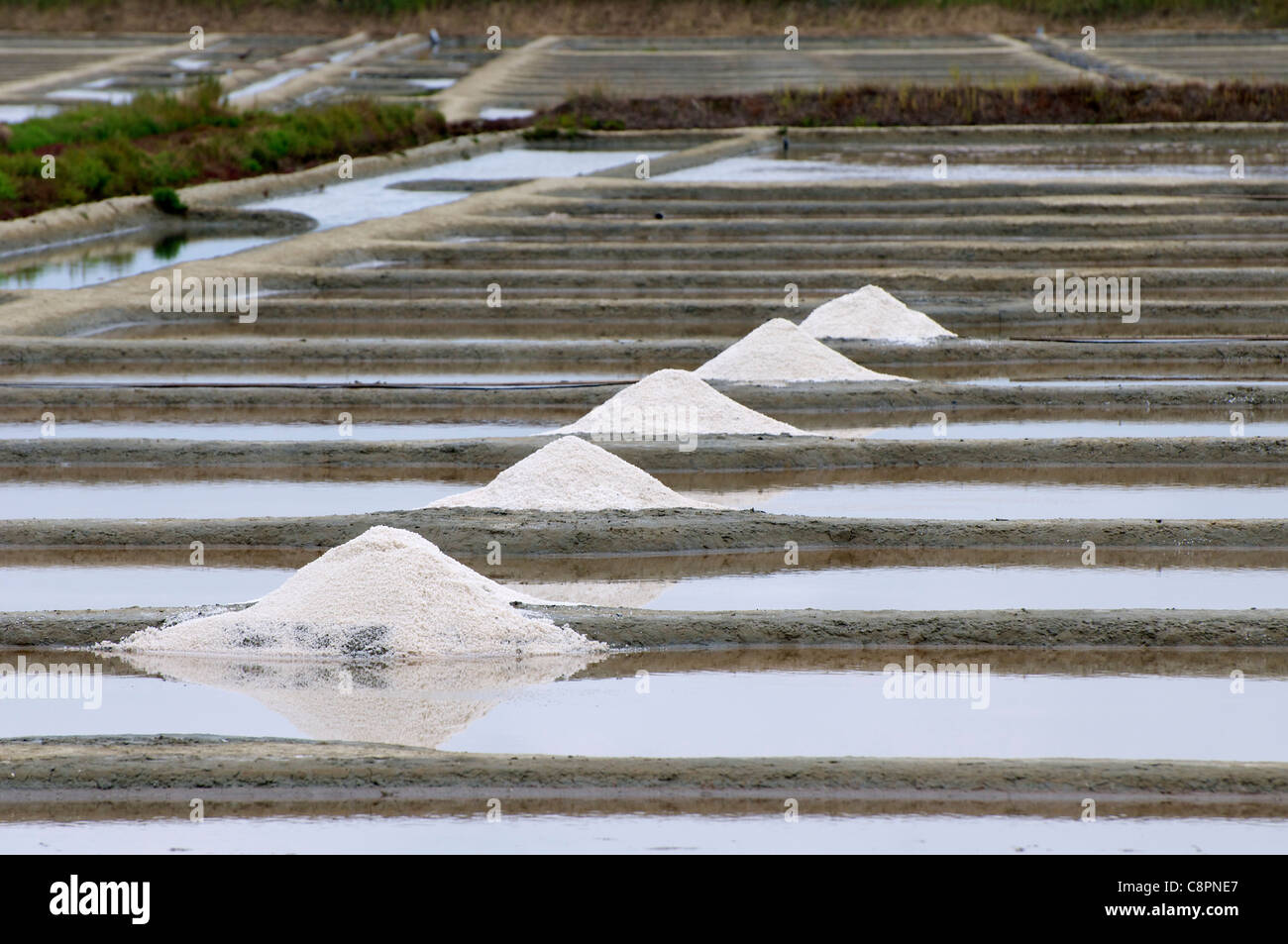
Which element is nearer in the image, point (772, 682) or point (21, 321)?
point (772, 682)

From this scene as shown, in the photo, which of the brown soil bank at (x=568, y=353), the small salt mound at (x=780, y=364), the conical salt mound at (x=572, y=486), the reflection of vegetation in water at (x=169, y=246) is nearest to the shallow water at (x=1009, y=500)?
the conical salt mound at (x=572, y=486)

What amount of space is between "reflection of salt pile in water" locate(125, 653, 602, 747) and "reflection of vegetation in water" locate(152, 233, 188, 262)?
7539 millimetres

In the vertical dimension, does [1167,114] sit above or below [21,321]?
above

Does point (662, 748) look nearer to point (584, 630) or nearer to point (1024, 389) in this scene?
Result: point (584, 630)

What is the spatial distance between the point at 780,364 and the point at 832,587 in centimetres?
256

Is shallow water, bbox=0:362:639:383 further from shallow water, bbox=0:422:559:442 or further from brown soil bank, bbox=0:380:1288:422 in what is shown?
shallow water, bbox=0:422:559:442

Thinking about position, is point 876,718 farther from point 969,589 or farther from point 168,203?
point 168,203

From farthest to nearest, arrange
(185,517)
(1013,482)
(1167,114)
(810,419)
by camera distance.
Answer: (1167,114)
(810,419)
(1013,482)
(185,517)

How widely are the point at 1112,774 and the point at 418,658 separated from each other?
1.51m

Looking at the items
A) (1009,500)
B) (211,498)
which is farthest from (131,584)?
(1009,500)

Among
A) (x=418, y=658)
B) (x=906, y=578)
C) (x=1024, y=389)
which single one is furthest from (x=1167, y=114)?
(x=418, y=658)

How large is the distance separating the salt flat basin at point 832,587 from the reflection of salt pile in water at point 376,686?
56 cm

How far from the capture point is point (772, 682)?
12.9 ft

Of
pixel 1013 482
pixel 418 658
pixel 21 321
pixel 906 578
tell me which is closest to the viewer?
pixel 418 658
